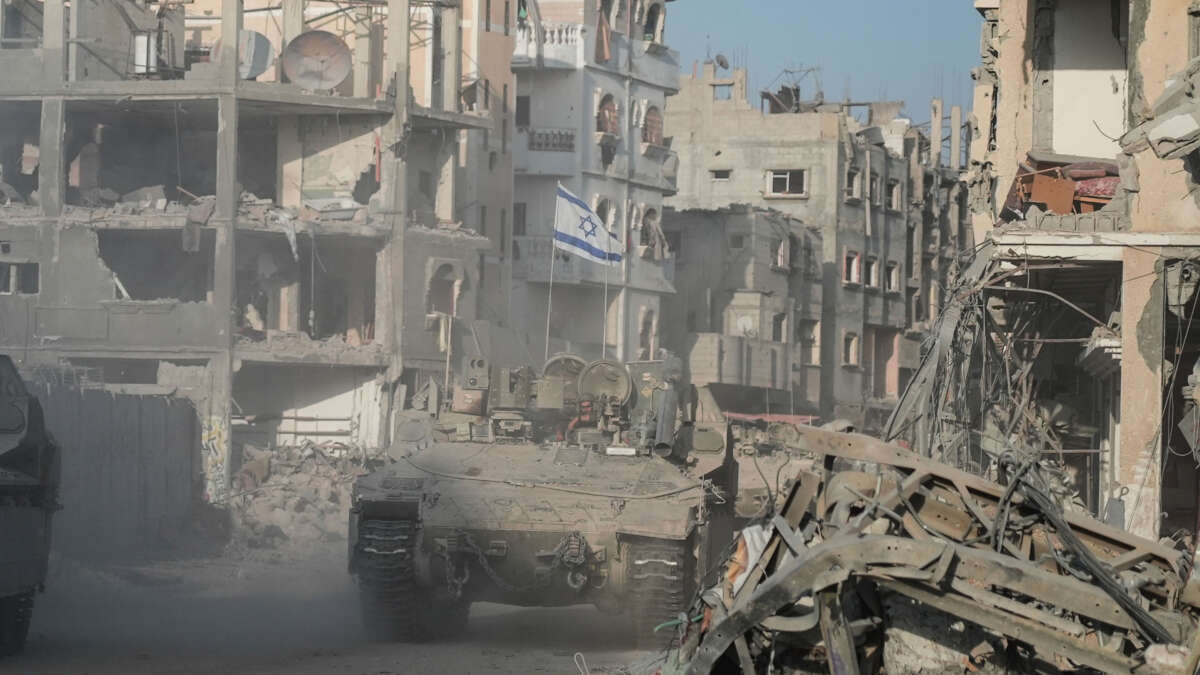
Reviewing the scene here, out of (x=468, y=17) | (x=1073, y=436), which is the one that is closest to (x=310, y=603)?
(x=1073, y=436)

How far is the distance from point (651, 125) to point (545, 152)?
4496mm

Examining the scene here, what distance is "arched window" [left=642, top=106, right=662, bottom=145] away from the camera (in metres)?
56.2

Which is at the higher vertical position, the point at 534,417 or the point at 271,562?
the point at 534,417

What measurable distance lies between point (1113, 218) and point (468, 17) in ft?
110

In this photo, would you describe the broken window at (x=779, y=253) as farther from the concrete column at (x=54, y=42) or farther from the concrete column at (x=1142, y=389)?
the concrete column at (x=1142, y=389)

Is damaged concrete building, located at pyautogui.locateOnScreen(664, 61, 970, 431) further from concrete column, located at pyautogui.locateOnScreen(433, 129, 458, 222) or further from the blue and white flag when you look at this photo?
the blue and white flag

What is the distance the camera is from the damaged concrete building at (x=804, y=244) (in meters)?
57.9

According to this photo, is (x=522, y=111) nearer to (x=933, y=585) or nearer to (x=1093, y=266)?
(x=1093, y=266)

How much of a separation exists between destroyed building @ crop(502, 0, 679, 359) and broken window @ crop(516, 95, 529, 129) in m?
0.03

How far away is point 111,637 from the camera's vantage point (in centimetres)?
1762

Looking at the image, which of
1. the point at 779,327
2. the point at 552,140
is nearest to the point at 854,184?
the point at 779,327

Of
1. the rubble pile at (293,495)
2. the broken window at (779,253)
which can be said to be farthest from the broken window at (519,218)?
the rubble pile at (293,495)

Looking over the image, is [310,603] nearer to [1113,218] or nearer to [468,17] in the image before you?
[1113,218]

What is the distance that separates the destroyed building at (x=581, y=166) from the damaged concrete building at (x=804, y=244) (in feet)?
10.0
